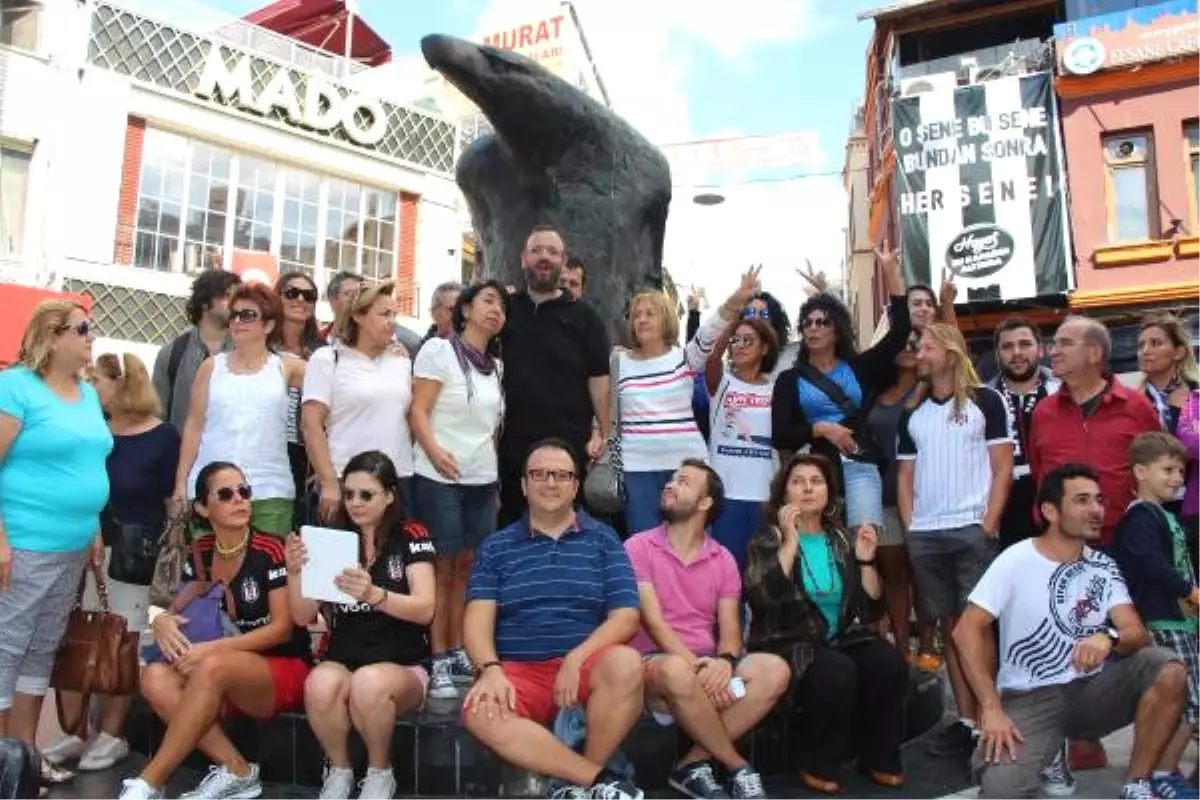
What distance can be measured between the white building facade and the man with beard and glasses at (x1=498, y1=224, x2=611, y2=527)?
1160cm

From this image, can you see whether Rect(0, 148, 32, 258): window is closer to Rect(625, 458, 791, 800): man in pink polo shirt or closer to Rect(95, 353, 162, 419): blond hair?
Rect(95, 353, 162, 419): blond hair

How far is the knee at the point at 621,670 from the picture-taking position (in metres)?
3.26

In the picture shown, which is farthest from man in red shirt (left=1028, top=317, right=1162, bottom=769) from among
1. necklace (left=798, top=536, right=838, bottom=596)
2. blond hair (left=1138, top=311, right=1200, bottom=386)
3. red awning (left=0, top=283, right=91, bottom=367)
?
red awning (left=0, top=283, right=91, bottom=367)

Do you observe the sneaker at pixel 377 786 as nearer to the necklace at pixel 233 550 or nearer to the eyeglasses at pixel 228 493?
the necklace at pixel 233 550

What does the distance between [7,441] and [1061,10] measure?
59.4 ft

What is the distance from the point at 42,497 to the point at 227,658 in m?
0.94

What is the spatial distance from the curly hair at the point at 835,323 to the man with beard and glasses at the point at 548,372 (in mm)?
1001

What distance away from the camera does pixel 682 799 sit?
3609 millimetres

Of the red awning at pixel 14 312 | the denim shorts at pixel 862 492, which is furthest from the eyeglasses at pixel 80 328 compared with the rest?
the red awning at pixel 14 312

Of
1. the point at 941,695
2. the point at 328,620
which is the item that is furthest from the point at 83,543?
the point at 941,695

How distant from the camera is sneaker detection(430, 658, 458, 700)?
3951 millimetres

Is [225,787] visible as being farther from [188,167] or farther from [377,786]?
[188,167]

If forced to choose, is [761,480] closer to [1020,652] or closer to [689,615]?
[689,615]

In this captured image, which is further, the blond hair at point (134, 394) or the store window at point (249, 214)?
the store window at point (249, 214)
